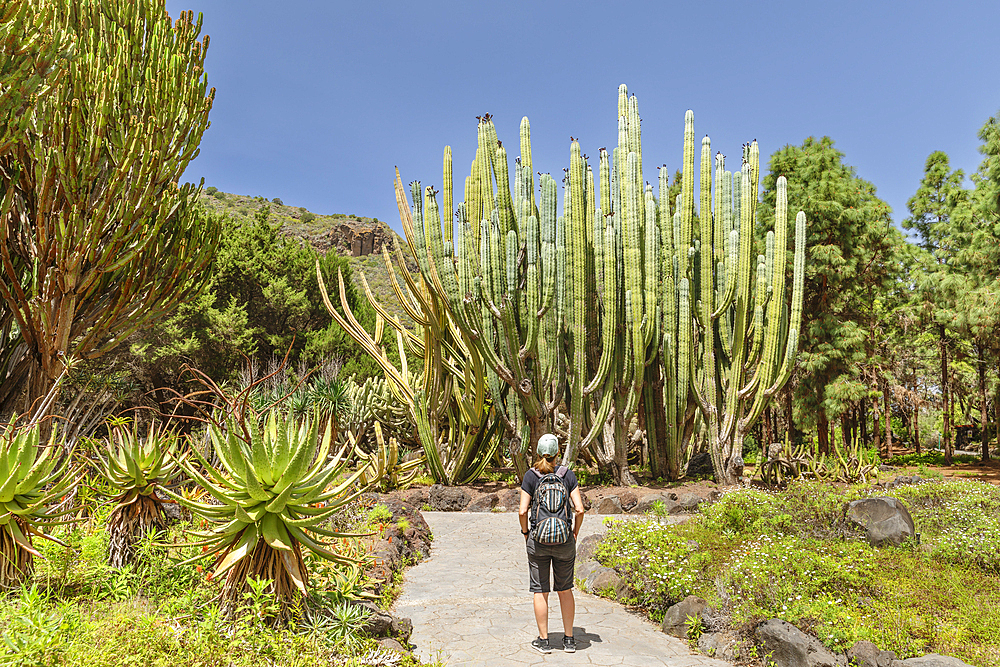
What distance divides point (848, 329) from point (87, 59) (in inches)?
613

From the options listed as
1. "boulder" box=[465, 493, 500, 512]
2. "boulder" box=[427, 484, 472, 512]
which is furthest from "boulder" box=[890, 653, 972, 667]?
"boulder" box=[427, 484, 472, 512]

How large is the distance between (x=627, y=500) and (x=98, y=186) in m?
8.22

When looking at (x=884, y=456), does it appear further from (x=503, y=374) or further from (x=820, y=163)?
(x=503, y=374)

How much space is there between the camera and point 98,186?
8203 mm

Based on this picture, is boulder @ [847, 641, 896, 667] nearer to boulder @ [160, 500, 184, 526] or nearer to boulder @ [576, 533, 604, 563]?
boulder @ [576, 533, 604, 563]

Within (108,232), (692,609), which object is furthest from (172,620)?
(108,232)

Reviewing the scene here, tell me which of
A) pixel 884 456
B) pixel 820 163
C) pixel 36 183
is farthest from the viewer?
pixel 884 456

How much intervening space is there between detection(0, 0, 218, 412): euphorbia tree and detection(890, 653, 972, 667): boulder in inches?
341

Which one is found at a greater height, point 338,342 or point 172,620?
point 338,342

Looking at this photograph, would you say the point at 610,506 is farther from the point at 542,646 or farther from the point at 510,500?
the point at 542,646

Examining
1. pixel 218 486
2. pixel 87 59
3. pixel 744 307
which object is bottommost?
pixel 218 486

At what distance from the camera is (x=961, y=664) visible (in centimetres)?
302

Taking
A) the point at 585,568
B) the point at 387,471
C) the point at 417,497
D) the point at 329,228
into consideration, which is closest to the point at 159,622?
the point at 585,568

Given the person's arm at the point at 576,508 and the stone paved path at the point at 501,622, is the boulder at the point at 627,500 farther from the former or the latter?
the person's arm at the point at 576,508
